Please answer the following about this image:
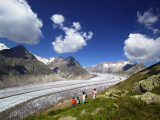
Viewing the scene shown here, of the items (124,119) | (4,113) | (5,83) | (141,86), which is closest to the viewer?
(124,119)

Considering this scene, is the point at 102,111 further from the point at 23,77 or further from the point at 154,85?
the point at 23,77

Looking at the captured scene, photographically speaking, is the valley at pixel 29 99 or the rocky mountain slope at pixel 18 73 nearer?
the valley at pixel 29 99

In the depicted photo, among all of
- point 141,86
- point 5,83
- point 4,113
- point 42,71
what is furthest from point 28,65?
point 141,86

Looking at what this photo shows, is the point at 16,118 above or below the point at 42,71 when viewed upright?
below

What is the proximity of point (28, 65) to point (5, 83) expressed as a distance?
63.2m

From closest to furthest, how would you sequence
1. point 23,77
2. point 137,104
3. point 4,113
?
point 137,104 → point 4,113 → point 23,77

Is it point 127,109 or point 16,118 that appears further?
point 16,118

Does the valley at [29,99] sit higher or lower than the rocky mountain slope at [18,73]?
lower

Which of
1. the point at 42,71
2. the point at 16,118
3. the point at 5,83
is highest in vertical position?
the point at 42,71

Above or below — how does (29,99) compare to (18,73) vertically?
below

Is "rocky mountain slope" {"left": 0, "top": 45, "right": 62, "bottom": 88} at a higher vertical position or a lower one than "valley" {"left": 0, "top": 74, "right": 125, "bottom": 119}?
higher

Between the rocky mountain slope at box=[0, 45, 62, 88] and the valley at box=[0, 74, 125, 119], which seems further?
the rocky mountain slope at box=[0, 45, 62, 88]

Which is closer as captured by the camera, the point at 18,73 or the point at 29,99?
the point at 29,99

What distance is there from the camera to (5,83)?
11188 cm
